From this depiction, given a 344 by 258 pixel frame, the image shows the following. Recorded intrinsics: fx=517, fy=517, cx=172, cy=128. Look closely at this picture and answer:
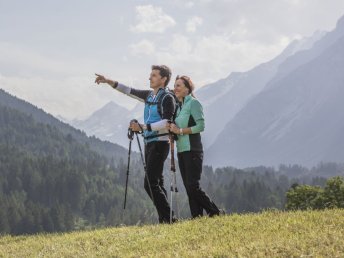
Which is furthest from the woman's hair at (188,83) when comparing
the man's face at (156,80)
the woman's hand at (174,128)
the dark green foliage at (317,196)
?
the dark green foliage at (317,196)

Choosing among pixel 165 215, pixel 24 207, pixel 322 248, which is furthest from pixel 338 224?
pixel 24 207

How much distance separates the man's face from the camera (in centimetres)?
1198

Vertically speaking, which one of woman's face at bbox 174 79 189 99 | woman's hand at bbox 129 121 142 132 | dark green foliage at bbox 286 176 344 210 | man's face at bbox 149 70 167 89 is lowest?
dark green foliage at bbox 286 176 344 210

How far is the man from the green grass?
3.02 ft

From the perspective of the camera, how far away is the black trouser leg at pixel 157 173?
1191 centimetres

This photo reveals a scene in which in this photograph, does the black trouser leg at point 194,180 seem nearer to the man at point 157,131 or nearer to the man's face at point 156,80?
A: the man at point 157,131

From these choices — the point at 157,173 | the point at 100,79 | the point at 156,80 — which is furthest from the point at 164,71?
the point at 157,173

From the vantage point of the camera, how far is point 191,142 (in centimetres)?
1189

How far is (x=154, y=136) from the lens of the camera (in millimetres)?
11922

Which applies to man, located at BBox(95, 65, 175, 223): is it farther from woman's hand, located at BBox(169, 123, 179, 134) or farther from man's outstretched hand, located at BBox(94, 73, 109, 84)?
man's outstretched hand, located at BBox(94, 73, 109, 84)

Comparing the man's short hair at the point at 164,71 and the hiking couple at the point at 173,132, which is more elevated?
the man's short hair at the point at 164,71

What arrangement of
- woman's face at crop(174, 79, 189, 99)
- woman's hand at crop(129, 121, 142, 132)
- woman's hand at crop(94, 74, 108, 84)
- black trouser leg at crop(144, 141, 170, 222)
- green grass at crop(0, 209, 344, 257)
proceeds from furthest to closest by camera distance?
woman's hand at crop(94, 74, 108, 84) < woman's face at crop(174, 79, 189, 99) < woman's hand at crop(129, 121, 142, 132) < black trouser leg at crop(144, 141, 170, 222) < green grass at crop(0, 209, 344, 257)

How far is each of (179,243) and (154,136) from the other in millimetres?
3681

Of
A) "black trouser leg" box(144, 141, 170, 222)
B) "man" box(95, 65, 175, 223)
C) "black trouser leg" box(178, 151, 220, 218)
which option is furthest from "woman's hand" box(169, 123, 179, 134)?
"black trouser leg" box(178, 151, 220, 218)
